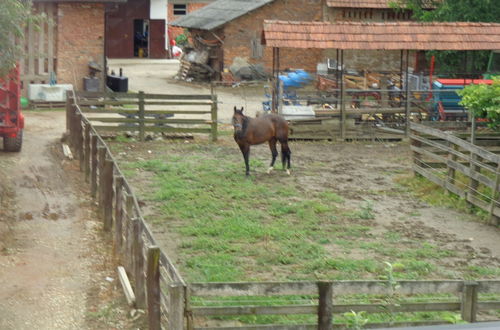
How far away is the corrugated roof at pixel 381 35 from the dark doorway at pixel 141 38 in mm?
29071

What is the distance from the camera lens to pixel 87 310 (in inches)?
426

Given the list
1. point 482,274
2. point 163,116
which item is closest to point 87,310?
point 482,274

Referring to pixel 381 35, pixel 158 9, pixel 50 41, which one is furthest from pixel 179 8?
pixel 381 35

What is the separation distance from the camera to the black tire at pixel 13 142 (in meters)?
20.8

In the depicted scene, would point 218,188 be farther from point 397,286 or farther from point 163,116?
point 397,286

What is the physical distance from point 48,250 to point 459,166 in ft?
25.0

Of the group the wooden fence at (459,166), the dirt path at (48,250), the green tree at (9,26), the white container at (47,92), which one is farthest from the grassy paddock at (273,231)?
the white container at (47,92)

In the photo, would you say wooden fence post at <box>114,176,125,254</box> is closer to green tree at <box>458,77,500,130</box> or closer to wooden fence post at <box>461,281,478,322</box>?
wooden fence post at <box>461,281,478,322</box>

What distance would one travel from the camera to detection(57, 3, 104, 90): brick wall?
1206 inches

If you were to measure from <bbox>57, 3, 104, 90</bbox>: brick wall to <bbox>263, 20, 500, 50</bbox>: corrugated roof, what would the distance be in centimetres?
836

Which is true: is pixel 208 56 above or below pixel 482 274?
above

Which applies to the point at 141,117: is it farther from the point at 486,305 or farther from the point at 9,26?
the point at 486,305

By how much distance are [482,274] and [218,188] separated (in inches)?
263

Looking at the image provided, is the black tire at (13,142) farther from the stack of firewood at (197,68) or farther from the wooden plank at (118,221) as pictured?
the stack of firewood at (197,68)
